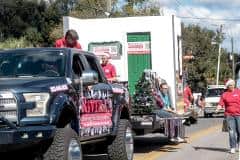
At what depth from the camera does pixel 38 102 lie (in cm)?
859

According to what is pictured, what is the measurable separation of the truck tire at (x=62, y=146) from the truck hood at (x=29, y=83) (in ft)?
2.16

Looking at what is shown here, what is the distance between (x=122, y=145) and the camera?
11.7 metres

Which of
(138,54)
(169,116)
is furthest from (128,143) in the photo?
(138,54)

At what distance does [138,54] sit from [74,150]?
958 cm

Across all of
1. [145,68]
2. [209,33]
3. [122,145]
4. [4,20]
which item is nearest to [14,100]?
[122,145]

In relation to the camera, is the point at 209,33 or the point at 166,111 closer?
the point at 166,111

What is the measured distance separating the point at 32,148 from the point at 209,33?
84342 millimetres

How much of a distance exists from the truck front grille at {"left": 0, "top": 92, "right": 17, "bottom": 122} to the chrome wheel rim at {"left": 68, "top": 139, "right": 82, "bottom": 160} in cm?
115

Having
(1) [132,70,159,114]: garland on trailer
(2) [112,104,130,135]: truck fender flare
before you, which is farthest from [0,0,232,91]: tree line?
(2) [112,104,130,135]: truck fender flare

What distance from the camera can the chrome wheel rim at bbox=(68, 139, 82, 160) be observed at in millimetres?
9180

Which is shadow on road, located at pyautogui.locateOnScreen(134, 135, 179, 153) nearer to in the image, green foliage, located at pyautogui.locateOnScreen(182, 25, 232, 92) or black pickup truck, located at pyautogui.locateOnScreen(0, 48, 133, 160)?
black pickup truck, located at pyautogui.locateOnScreen(0, 48, 133, 160)

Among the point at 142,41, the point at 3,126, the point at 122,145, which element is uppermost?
the point at 142,41

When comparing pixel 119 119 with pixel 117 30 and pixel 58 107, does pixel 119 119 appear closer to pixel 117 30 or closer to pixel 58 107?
pixel 58 107

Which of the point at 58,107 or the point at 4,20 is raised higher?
the point at 4,20
